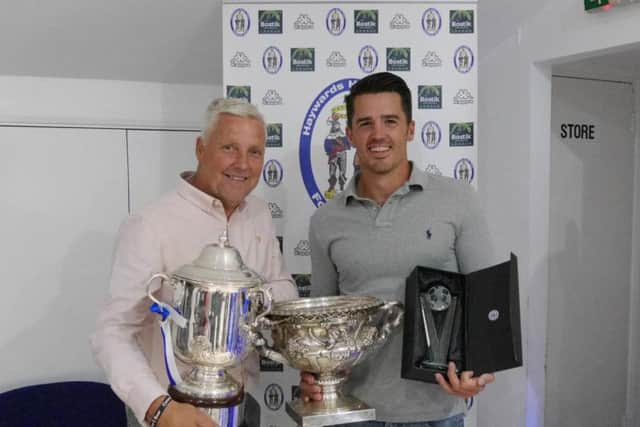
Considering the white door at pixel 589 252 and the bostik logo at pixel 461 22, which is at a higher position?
the bostik logo at pixel 461 22

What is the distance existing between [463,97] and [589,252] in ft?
4.68

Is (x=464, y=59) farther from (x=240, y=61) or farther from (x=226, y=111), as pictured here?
(x=226, y=111)

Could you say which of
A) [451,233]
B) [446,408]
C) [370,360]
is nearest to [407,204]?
[451,233]

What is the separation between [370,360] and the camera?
1.68 metres

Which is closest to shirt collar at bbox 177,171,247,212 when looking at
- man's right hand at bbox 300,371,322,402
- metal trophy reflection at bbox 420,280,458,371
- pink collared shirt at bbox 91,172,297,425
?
pink collared shirt at bbox 91,172,297,425

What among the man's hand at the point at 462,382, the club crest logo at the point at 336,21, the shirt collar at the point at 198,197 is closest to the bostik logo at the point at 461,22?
the club crest logo at the point at 336,21

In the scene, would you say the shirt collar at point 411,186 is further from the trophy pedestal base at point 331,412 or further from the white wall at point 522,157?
the white wall at point 522,157

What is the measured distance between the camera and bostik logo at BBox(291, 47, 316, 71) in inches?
99.5

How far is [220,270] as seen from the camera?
4.50 ft

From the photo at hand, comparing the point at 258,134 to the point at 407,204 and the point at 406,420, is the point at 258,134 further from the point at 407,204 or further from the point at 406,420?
the point at 406,420

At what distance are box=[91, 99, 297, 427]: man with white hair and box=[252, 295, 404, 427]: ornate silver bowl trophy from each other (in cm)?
28

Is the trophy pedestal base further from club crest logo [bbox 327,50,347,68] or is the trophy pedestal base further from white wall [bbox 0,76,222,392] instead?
white wall [bbox 0,76,222,392]

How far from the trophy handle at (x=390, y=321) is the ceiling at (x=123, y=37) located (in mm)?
1670

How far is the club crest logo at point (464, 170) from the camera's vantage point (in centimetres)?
258
